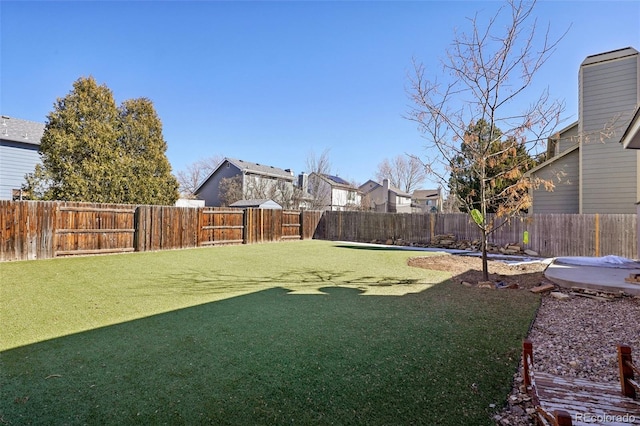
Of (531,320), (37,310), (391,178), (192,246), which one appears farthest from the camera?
(391,178)

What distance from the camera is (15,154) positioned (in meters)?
15.0

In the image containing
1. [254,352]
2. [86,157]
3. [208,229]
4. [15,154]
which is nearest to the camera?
[254,352]

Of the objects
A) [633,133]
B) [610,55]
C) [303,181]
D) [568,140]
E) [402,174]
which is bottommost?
[633,133]

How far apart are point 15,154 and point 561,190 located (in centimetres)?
2304

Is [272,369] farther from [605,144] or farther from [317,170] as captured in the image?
[317,170]

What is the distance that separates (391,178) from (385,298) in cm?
3732

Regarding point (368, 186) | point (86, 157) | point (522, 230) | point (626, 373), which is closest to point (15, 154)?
point (86, 157)

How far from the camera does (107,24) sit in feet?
31.6

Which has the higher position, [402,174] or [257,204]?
[402,174]

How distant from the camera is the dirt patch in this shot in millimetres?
6655

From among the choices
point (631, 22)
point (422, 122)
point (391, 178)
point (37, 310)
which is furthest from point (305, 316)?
point (391, 178)

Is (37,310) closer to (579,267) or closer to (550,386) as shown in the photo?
(550,386)

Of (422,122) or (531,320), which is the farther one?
(422,122)
